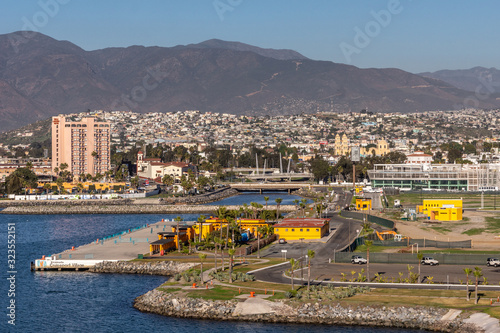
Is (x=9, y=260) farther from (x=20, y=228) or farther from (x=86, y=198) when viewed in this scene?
(x=86, y=198)

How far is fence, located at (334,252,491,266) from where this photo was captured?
76.7 metres

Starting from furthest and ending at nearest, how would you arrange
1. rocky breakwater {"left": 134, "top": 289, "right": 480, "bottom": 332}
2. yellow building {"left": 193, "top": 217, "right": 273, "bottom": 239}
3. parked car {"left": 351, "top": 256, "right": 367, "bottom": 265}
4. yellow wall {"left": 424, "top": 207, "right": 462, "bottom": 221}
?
yellow wall {"left": 424, "top": 207, "right": 462, "bottom": 221} < yellow building {"left": 193, "top": 217, "right": 273, "bottom": 239} < parked car {"left": 351, "top": 256, "right": 367, "bottom": 265} < rocky breakwater {"left": 134, "top": 289, "right": 480, "bottom": 332}

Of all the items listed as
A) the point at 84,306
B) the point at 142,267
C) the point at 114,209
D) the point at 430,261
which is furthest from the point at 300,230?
the point at 114,209

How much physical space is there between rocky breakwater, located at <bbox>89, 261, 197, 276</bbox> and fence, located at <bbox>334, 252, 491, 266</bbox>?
15279 millimetres

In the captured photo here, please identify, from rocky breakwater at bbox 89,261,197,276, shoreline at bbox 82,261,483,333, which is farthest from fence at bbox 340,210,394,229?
shoreline at bbox 82,261,483,333

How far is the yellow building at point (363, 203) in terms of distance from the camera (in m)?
139

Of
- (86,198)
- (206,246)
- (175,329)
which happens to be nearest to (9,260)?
(206,246)

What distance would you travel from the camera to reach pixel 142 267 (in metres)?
82.9

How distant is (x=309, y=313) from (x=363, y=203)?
83.0m

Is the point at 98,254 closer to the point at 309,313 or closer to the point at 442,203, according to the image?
the point at 309,313

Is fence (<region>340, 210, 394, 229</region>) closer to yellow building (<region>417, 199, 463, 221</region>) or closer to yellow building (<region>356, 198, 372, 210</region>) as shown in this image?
yellow building (<region>417, 199, 463, 221</region>)

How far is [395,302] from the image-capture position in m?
60.8

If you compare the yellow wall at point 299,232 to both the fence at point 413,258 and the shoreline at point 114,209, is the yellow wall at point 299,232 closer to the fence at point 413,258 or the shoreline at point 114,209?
the fence at point 413,258

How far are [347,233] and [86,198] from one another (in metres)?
105
